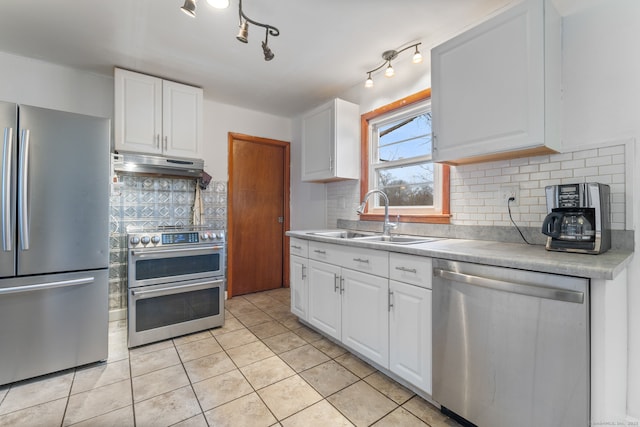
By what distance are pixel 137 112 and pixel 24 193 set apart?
120cm

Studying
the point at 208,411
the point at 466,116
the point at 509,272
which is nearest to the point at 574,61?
the point at 466,116

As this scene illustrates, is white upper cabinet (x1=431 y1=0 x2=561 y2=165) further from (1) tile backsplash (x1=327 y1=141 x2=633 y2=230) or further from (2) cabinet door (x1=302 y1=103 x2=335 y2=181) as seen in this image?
(2) cabinet door (x1=302 y1=103 x2=335 y2=181)

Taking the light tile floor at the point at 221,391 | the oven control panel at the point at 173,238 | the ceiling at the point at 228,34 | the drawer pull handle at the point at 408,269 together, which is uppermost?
the ceiling at the point at 228,34

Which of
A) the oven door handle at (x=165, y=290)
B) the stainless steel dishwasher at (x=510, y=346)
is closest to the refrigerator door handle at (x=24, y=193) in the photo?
the oven door handle at (x=165, y=290)

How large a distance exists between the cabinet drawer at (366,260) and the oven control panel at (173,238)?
1226 mm

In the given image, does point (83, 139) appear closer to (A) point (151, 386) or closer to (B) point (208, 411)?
(A) point (151, 386)

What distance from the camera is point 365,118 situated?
296cm

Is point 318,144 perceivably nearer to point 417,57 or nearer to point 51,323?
point 417,57

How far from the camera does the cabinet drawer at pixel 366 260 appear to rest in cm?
184

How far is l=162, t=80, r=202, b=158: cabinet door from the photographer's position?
9.19 ft

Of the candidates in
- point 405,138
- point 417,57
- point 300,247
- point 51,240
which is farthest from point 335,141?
point 51,240

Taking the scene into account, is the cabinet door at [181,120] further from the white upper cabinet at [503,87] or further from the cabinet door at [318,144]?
the white upper cabinet at [503,87]

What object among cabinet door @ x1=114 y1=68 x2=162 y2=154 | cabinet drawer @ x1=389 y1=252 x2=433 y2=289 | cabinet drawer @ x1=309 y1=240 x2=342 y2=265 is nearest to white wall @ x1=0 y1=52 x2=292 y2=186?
cabinet door @ x1=114 y1=68 x2=162 y2=154

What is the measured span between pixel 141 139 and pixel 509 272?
300 centimetres
